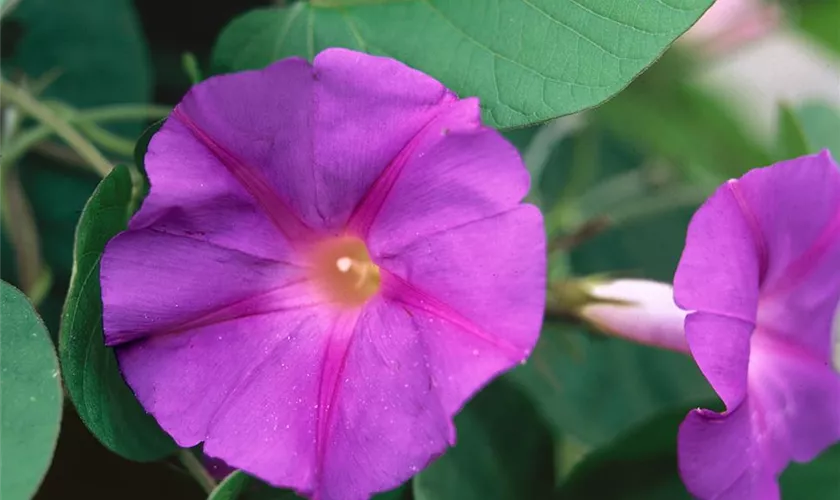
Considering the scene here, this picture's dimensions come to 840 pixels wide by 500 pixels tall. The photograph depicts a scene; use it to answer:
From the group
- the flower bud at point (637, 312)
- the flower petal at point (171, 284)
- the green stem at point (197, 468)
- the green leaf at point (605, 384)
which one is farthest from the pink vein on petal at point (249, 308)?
the green leaf at point (605, 384)

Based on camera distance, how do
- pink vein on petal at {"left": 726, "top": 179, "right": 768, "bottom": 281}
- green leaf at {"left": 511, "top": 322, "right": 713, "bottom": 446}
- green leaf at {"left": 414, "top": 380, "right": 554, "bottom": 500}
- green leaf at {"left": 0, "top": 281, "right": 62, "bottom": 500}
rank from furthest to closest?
green leaf at {"left": 511, "top": 322, "right": 713, "bottom": 446} → green leaf at {"left": 414, "top": 380, "right": 554, "bottom": 500} → pink vein on petal at {"left": 726, "top": 179, "right": 768, "bottom": 281} → green leaf at {"left": 0, "top": 281, "right": 62, "bottom": 500}

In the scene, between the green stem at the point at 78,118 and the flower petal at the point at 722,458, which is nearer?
the flower petal at the point at 722,458

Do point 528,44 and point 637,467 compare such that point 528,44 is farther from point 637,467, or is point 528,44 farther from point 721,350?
point 637,467

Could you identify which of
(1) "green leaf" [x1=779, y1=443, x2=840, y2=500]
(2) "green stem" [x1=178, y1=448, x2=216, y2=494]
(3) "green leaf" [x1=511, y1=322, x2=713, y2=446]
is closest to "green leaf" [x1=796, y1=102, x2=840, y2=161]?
(3) "green leaf" [x1=511, y1=322, x2=713, y2=446]

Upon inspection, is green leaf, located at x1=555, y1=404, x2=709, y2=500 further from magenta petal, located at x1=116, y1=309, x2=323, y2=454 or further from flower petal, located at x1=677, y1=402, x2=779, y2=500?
magenta petal, located at x1=116, y1=309, x2=323, y2=454

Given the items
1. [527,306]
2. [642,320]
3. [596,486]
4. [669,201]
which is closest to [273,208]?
Answer: [527,306]

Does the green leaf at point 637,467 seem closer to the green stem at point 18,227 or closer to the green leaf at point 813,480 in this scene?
the green leaf at point 813,480

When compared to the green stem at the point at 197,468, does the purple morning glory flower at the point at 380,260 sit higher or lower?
higher

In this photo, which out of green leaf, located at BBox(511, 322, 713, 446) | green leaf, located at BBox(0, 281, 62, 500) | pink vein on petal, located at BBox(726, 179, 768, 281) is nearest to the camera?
green leaf, located at BBox(0, 281, 62, 500)
